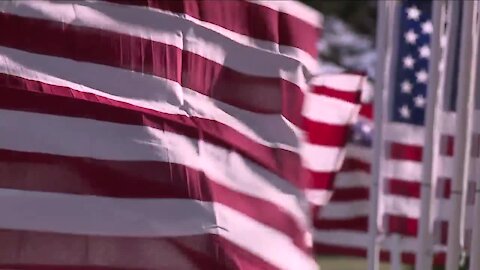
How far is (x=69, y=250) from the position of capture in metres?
4.07

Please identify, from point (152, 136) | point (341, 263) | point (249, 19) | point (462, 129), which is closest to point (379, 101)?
point (462, 129)

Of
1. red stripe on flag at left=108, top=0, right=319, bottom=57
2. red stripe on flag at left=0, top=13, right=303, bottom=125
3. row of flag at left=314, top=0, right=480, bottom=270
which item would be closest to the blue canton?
row of flag at left=314, top=0, right=480, bottom=270

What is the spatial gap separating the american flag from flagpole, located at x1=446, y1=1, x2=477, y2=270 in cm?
77

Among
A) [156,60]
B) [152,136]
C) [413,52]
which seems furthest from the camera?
[413,52]

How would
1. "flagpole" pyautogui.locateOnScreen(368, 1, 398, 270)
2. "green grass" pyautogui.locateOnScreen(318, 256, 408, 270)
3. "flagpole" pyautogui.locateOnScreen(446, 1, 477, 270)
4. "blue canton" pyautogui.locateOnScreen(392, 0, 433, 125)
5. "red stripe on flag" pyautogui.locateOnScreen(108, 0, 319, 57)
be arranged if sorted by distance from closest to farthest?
"red stripe on flag" pyautogui.locateOnScreen(108, 0, 319, 57) → "flagpole" pyautogui.locateOnScreen(446, 1, 477, 270) → "flagpole" pyautogui.locateOnScreen(368, 1, 398, 270) → "blue canton" pyautogui.locateOnScreen(392, 0, 433, 125) → "green grass" pyautogui.locateOnScreen(318, 256, 408, 270)

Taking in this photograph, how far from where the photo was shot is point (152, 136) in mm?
4242

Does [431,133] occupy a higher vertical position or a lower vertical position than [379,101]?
lower

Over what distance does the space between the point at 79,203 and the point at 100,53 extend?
1.80 ft

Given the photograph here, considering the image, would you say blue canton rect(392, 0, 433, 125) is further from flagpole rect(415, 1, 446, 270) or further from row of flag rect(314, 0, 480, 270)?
flagpole rect(415, 1, 446, 270)

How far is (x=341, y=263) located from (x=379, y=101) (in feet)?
20.6

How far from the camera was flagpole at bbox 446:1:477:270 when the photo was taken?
5.14 meters

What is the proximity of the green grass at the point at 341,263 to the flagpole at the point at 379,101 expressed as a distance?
5.73 m

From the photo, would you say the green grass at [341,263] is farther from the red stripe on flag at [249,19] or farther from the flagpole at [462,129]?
the red stripe on flag at [249,19]

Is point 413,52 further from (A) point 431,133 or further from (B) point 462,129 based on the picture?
(B) point 462,129
